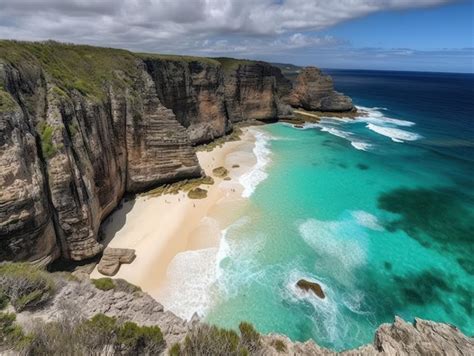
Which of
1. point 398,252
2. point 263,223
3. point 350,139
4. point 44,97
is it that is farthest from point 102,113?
point 350,139

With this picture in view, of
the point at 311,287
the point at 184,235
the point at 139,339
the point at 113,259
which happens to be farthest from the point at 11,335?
the point at 311,287

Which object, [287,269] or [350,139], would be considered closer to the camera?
[287,269]

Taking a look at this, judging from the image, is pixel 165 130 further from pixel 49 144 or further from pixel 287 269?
pixel 287 269

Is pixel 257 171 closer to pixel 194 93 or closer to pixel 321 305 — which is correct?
pixel 194 93

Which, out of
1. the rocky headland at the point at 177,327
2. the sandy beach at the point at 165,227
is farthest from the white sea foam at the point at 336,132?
the rocky headland at the point at 177,327

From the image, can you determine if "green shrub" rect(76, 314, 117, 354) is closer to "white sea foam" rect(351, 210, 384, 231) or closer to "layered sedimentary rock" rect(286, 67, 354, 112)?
"white sea foam" rect(351, 210, 384, 231)

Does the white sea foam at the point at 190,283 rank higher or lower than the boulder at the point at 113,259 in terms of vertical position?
lower

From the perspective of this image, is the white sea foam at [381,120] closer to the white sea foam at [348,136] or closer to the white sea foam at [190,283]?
the white sea foam at [348,136]

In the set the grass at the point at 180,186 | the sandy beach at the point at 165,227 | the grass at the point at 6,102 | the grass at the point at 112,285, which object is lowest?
the sandy beach at the point at 165,227
